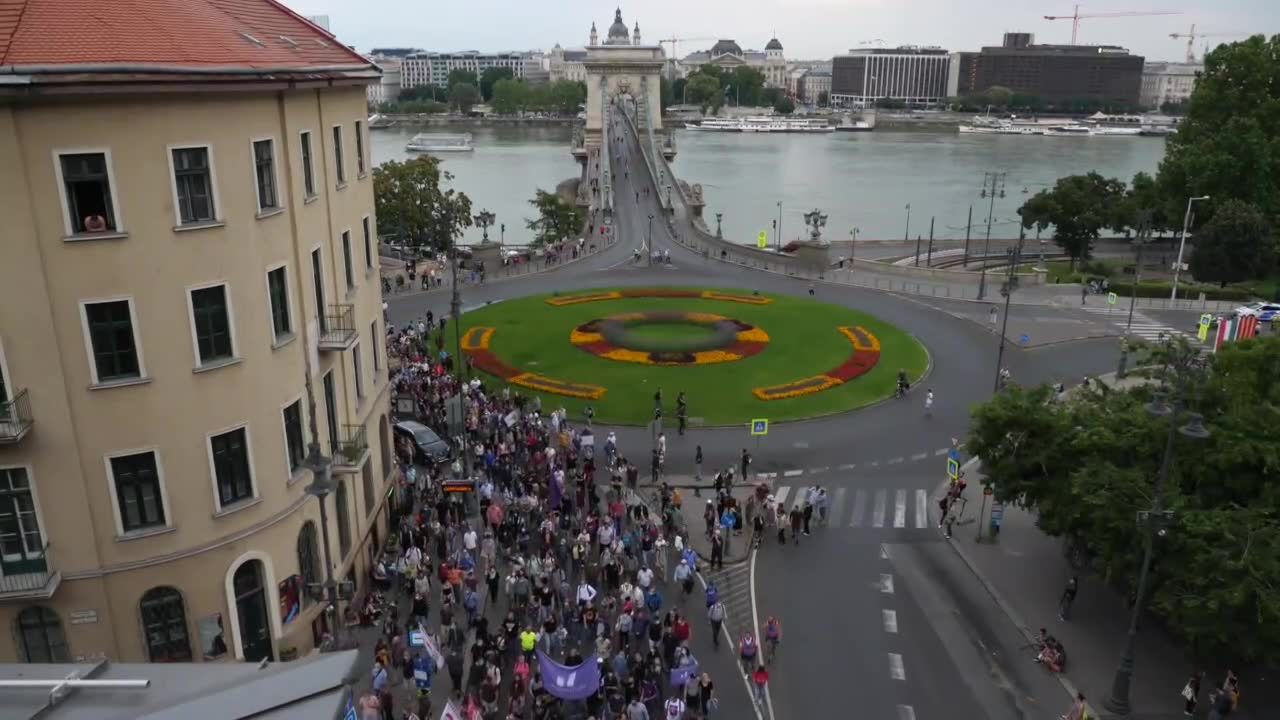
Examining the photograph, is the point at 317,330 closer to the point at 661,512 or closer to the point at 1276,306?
the point at 661,512

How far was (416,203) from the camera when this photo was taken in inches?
2645

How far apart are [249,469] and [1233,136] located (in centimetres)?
6716

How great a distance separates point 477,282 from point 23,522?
43684mm

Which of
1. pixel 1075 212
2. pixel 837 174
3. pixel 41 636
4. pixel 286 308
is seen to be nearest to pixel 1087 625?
pixel 286 308

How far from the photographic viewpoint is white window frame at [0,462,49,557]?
15914 mm

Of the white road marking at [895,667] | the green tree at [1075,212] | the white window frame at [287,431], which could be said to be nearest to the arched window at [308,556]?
the white window frame at [287,431]

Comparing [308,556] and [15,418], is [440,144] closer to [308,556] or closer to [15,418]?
[308,556]

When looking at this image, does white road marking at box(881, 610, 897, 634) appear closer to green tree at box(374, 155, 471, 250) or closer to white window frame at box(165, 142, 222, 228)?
white window frame at box(165, 142, 222, 228)

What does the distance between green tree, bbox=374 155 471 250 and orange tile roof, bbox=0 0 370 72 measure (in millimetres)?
47876

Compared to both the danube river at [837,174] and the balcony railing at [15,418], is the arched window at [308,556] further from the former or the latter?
the danube river at [837,174]

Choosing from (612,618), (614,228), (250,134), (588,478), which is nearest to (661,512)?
(588,478)

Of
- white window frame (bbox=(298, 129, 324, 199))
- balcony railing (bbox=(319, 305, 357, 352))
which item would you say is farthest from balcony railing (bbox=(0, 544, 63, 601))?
white window frame (bbox=(298, 129, 324, 199))

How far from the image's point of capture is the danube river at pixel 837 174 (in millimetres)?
99125

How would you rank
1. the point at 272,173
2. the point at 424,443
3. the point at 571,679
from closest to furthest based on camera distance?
1. the point at 571,679
2. the point at 272,173
3. the point at 424,443
